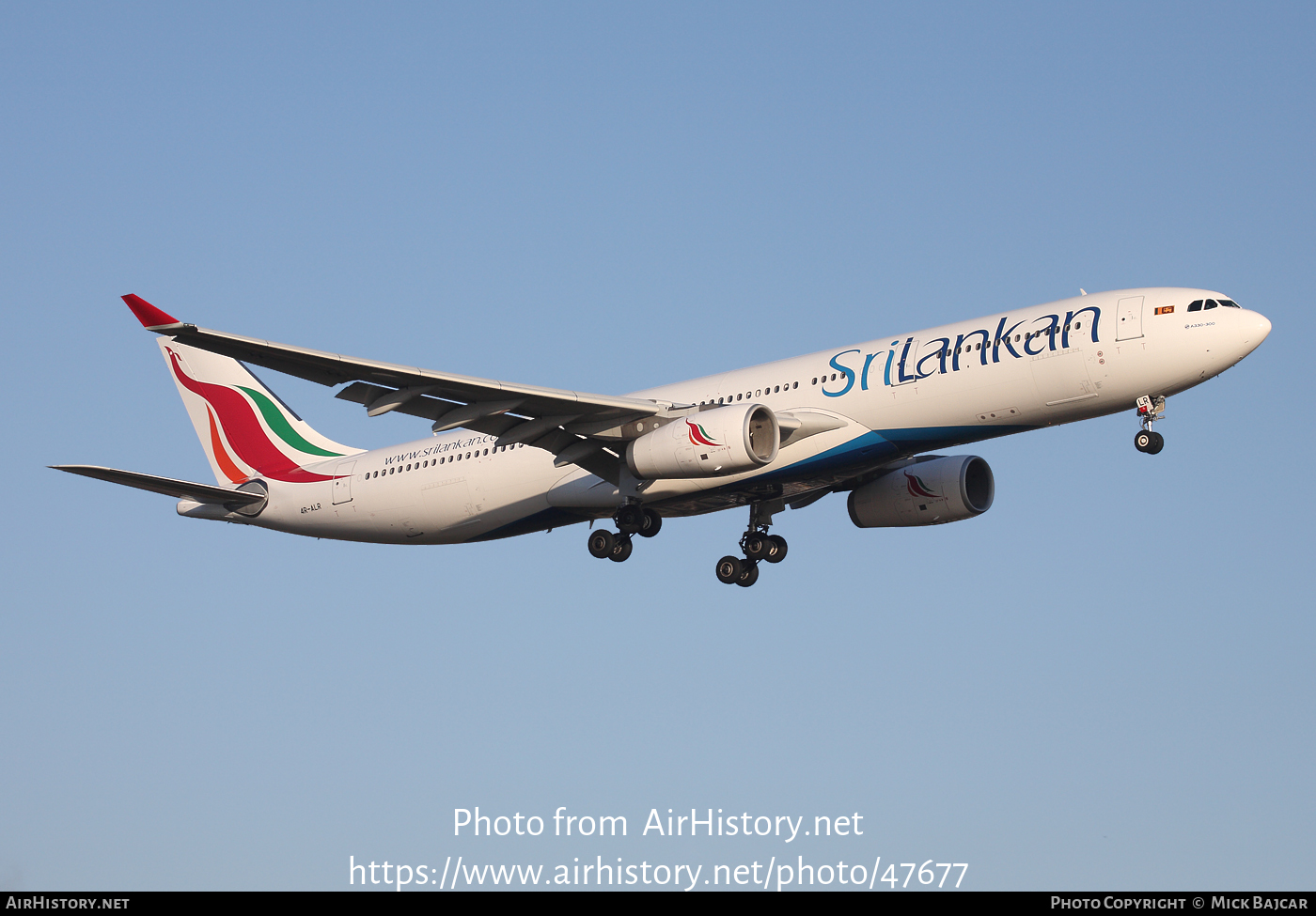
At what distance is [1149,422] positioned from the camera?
31297 millimetres

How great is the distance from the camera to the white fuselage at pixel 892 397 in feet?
101

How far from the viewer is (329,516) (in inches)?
1551

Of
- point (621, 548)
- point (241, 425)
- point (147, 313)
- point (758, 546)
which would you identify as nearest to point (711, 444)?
point (621, 548)

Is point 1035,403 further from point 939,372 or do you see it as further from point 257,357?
point 257,357

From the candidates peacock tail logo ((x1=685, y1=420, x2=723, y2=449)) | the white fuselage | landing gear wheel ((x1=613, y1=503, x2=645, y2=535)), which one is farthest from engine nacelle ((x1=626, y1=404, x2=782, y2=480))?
landing gear wheel ((x1=613, y1=503, x2=645, y2=535))

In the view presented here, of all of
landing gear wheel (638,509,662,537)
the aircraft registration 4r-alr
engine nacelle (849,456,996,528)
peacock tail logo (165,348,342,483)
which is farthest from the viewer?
peacock tail logo (165,348,342,483)

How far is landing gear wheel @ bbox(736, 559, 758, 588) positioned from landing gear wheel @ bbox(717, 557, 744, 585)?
46mm

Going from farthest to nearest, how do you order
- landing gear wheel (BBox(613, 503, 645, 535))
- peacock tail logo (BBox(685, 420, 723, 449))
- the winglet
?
1. landing gear wheel (BBox(613, 503, 645, 535))
2. peacock tail logo (BBox(685, 420, 723, 449))
3. the winglet

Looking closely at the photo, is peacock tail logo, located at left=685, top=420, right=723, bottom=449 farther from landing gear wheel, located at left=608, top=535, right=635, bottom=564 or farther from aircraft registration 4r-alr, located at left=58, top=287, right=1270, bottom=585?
landing gear wheel, located at left=608, top=535, right=635, bottom=564

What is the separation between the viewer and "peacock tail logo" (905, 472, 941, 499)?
124 ft

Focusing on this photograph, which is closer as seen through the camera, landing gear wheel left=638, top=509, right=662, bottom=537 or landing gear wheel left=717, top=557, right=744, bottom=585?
landing gear wheel left=638, top=509, right=662, bottom=537

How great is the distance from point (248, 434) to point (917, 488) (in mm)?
18334

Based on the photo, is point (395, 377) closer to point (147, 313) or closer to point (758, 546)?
point (147, 313)

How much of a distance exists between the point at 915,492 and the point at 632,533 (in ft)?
24.1
